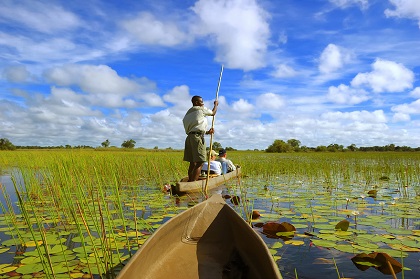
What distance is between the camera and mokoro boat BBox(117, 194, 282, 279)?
6.47 ft

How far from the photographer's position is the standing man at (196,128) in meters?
6.27

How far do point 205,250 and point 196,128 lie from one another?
3.86 metres

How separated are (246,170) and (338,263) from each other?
8025 mm

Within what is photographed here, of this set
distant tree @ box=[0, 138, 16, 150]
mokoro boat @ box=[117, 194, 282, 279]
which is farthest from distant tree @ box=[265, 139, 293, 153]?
mokoro boat @ box=[117, 194, 282, 279]

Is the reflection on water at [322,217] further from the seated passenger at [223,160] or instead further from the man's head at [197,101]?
the man's head at [197,101]

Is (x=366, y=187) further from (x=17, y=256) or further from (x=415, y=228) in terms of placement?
(x=17, y=256)

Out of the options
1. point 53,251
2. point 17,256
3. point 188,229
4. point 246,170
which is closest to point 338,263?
point 188,229

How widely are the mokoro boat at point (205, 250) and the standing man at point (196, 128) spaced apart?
3.36 m

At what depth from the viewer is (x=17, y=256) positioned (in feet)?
9.00

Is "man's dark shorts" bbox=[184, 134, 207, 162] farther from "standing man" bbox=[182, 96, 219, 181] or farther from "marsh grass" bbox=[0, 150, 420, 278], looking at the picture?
"marsh grass" bbox=[0, 150, 420, 278]

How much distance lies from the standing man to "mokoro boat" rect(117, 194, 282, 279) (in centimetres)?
336

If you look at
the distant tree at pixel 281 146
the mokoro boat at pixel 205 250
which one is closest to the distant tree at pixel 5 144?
the distant tree at pixel 281 146

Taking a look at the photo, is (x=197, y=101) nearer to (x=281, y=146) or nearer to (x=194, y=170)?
(x=194, y=170)

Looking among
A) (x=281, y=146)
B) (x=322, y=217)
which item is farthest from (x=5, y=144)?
(x=322, y=217)
